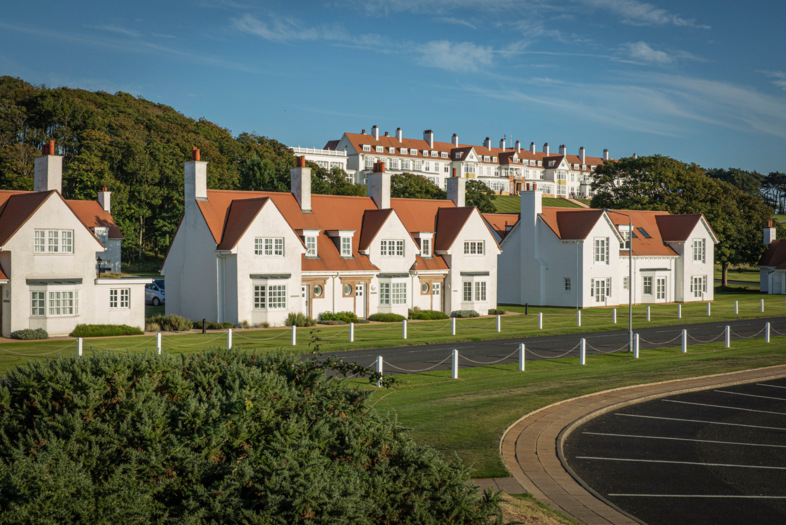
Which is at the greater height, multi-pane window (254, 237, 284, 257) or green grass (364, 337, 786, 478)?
multi-pane window (254, 237, 284, 257)

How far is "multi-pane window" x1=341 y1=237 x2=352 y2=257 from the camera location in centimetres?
4869

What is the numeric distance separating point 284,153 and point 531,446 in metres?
103

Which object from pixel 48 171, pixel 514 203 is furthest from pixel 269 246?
pixel 514 203

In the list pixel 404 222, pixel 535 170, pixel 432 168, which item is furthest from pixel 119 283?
pixel 535 170

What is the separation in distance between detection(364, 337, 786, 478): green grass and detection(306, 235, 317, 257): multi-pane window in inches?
831

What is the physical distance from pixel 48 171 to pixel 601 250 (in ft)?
137

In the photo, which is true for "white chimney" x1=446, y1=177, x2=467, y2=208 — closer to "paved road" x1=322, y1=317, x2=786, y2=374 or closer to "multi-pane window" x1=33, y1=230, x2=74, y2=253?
"paved road" x1=322, y1=317, x2=786, y2=374

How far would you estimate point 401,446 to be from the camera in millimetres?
10109

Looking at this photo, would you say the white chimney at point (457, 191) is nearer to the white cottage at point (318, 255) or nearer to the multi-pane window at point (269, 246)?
the white cottage at point (318, 255)

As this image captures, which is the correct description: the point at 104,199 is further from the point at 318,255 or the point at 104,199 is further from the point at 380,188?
the point at 318,255

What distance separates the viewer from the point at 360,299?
48.6 m

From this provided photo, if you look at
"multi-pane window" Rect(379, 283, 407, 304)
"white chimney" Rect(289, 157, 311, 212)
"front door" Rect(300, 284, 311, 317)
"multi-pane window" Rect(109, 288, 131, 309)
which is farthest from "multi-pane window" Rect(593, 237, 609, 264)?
"multi-pane window" Rect(109, 288, 131, 309)

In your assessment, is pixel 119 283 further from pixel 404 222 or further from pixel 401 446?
pixel 401 446

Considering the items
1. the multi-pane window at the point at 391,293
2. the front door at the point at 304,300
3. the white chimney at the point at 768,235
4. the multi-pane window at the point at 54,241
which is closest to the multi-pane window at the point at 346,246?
the multi-pane window at the point at 391,293
